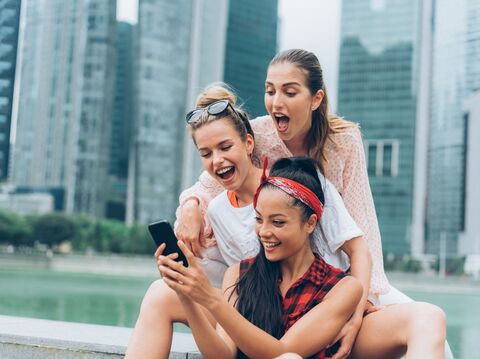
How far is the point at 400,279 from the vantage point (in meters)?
51.8

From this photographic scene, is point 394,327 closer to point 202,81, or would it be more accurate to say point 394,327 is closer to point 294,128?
point 294,128

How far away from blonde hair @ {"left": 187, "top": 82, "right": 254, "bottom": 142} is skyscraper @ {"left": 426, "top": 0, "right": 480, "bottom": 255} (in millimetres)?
83136

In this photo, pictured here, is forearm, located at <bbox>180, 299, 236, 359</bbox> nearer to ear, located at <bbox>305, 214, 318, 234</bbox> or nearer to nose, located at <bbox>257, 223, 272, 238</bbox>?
nose, located at <bbox>257, 223, 272, 238</bbox>

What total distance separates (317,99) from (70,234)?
6358 cm

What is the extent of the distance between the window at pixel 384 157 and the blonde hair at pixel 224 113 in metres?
78.8

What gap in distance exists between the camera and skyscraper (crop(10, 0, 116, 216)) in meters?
80.2

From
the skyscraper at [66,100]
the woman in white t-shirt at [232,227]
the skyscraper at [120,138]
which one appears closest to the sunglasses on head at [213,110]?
the woman in white t-shirt at [232,227]

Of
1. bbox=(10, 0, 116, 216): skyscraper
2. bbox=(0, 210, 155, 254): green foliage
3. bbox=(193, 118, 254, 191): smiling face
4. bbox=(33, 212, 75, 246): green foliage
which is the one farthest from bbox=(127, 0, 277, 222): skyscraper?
bbox=(193, 118, 254, 191): smiling face

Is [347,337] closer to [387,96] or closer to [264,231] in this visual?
[264,231]

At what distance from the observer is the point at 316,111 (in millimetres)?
3158

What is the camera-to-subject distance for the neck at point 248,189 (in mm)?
2961

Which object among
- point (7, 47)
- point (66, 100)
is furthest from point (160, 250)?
point (66, 100)

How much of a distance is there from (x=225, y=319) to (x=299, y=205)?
522 millimetres

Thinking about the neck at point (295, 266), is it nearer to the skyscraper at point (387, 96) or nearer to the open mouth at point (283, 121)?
the open mouth at point (283, 121)
